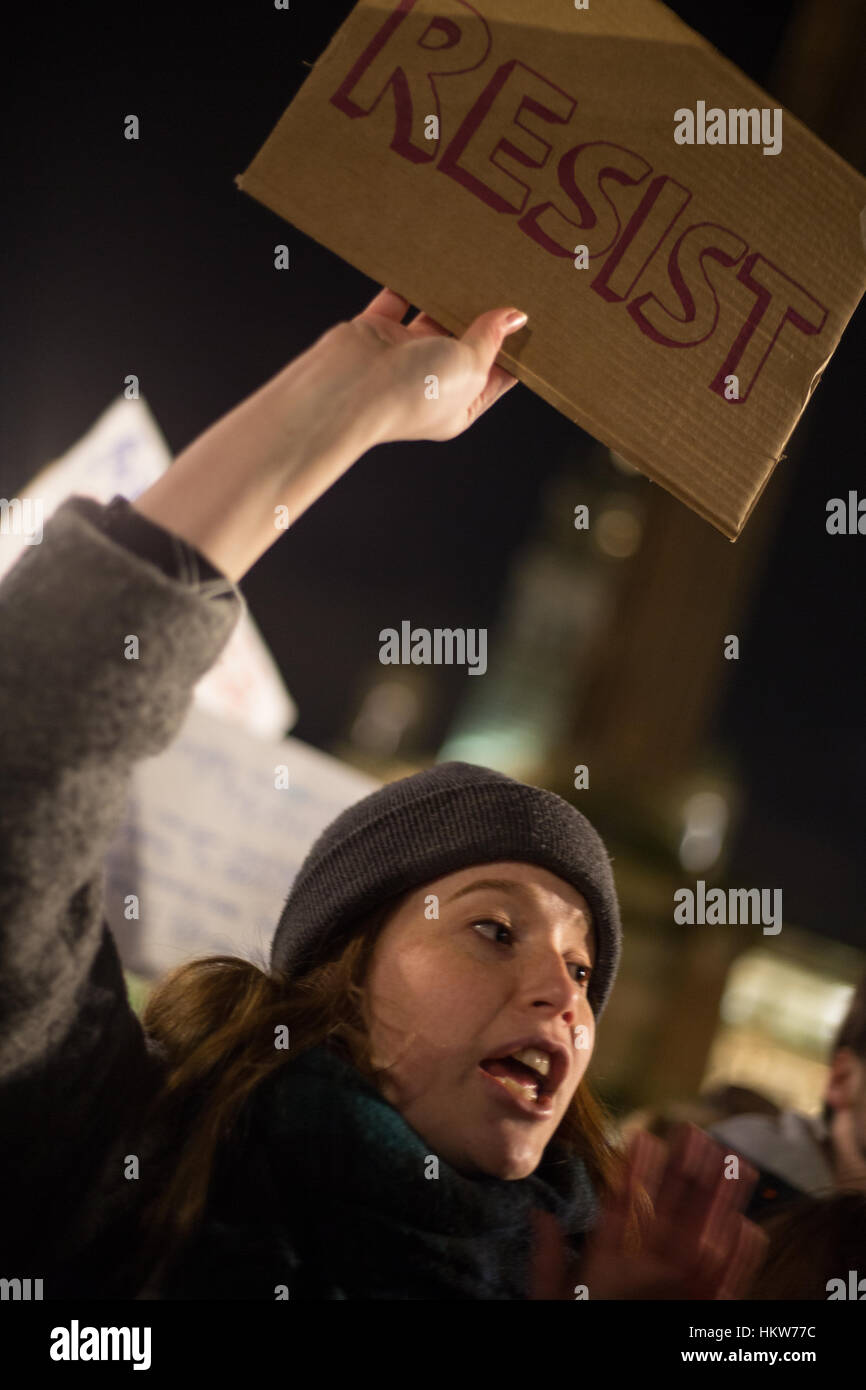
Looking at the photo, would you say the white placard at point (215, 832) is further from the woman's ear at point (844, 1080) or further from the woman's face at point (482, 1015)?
the woman's face at point (482, 1015)

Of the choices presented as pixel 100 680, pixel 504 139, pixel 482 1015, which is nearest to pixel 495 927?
pixel 482 1015

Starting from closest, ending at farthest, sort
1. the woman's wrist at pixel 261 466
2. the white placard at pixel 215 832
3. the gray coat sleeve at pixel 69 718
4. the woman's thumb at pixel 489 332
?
1. the gray coat sleeve at pixel 69 718
2. the woman's wrist at pixel 261 466
3. the woman's thumb at pixel 489 332
4. the white placard at pixel 215 832

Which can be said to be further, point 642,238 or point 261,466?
point 642,238

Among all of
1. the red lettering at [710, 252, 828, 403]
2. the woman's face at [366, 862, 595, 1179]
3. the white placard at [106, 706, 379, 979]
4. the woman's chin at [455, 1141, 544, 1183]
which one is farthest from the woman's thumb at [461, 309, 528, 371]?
the white placard at [106, 706, 379, 979]

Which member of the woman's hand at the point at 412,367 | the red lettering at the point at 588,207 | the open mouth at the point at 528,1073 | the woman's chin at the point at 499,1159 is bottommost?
the woman's chin at the point at 499,1159

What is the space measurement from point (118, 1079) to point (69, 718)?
1.75ft

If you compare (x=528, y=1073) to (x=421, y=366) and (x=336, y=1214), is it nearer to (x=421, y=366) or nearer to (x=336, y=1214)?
(x=336, y=1214)

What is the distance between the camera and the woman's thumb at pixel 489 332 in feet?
4.83

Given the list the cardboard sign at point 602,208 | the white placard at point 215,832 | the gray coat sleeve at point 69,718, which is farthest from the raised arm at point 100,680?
the white placard at point 215,832

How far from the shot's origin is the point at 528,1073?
4.94ft

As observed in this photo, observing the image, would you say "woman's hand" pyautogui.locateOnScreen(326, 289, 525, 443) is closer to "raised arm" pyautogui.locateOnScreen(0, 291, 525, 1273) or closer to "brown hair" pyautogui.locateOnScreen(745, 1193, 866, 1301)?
"raised arm" pyautogui.locateOnScreen(0, 291, 525, 1273)

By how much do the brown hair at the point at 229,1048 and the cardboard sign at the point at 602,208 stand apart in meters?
0.86

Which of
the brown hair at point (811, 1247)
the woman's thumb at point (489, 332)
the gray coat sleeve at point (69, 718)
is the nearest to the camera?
the gray coat sleeve at point (69, 718)

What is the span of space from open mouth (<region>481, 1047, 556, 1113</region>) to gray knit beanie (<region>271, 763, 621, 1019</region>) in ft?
0.90
